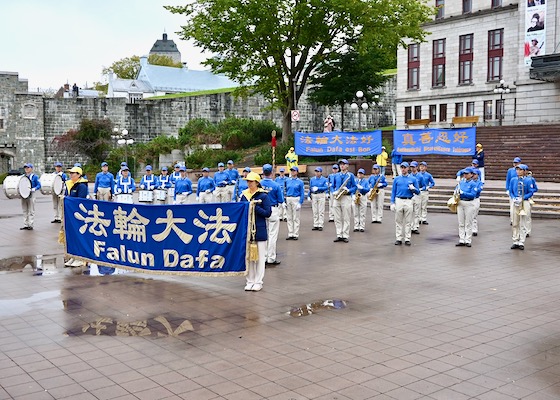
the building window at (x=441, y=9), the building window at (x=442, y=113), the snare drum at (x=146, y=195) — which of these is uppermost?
the building window at (x=441, y=9)

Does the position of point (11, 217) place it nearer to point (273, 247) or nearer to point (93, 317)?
point (273, 247)

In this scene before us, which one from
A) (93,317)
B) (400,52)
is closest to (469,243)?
(93,317)

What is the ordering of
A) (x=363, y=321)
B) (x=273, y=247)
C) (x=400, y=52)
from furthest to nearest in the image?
1. (x=400, y=52)
2. (x=273, y=247)
3. (x=363, y=321)

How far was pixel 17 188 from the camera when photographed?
743 inches

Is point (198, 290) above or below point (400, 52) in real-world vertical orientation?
below

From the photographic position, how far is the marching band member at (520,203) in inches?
589

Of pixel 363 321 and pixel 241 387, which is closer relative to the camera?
pixel 241 387

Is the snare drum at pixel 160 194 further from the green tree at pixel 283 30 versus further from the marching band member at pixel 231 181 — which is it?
the green tree at pixel 283 30

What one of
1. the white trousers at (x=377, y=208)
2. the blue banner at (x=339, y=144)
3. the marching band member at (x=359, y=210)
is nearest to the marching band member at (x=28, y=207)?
the marching band member at (x=359, y=210)

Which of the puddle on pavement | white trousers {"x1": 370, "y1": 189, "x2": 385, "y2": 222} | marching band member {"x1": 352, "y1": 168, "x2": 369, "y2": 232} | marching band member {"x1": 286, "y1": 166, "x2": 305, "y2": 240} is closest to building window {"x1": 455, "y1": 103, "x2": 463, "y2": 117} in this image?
white trousers {"x1": 370, "y1": 189, "x2": 385, "y2": 222}

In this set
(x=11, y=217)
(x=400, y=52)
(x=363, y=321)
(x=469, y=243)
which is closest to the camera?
(x=363, y=321)

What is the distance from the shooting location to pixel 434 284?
11.2 m

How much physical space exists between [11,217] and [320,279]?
1556 cm

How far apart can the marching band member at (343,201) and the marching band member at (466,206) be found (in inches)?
111
